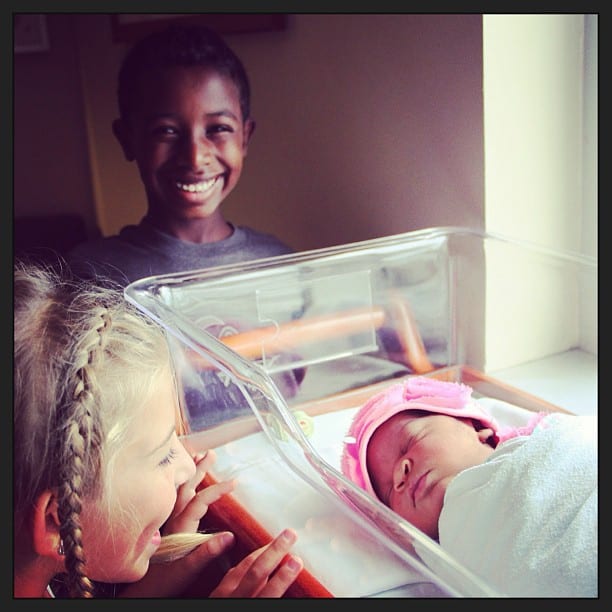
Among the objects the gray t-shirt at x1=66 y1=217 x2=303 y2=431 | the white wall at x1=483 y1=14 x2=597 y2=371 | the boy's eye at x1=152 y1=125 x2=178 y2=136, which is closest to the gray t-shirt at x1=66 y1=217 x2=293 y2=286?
the gray t-shirt at x1=66 y1=217 x2=303 y2=431

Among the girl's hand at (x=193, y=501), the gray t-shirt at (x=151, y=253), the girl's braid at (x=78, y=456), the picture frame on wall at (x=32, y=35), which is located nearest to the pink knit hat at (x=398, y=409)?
the girl's hand at (x=193, y=501)

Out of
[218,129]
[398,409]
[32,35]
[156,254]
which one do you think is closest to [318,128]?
[218,129]

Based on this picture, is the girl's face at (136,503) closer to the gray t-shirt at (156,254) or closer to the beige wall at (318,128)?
the gray t-shirt at (156,254)

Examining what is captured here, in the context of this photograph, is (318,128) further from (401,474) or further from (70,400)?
(70,400)

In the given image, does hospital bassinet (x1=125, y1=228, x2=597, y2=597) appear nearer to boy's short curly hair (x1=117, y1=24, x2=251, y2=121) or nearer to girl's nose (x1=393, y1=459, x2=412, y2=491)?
girl's nose (x1=393, y1=459, x2=412, y2=491)

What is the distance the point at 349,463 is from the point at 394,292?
287mm

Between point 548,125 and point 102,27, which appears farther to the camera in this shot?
point 102,27

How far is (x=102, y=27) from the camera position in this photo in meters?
1.29

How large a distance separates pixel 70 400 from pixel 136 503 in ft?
0.28

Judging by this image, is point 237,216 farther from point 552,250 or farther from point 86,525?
point 86,525

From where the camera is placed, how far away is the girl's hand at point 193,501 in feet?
1.93

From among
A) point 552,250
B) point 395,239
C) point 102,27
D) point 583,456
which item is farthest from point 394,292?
point 102,27

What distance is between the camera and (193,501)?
61 cm

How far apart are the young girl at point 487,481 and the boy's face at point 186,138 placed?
41cm
